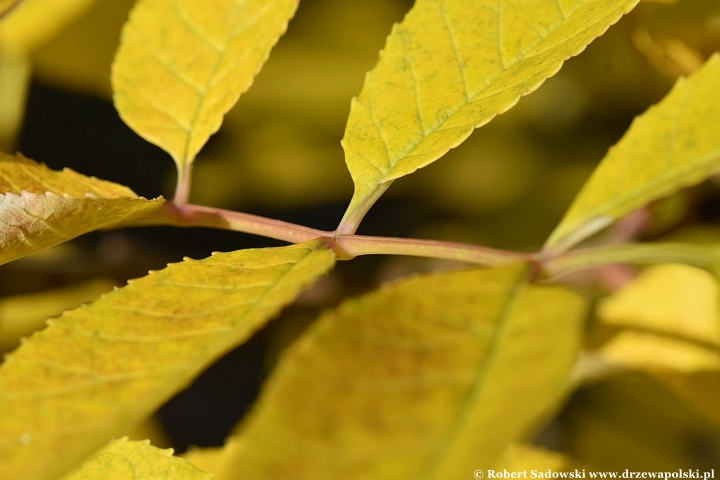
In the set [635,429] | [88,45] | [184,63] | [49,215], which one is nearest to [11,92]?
[88,45]

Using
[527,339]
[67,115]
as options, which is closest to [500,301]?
[527,339]

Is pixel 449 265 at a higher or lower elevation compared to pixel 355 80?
lower

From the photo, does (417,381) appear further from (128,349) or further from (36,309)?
(36,309)

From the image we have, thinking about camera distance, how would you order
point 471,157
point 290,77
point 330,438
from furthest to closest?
point 471,157
point 290,77
point 330,438

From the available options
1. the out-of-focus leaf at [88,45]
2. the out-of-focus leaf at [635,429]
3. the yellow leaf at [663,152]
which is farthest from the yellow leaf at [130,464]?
the out-of-focus leaf at [635,429]

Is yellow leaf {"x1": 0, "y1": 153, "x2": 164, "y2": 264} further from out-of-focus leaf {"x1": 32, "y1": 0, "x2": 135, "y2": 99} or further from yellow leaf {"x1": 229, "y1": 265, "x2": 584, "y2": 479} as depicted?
out-of-focus leaf {"x1": 32, "y1": 0, "x2": 135, "y2": 99}

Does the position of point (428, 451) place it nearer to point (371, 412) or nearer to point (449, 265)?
point (371, 412)

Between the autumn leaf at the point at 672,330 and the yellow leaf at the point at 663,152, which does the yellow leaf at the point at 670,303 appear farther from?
the yellow leaf at the point at 663,152
